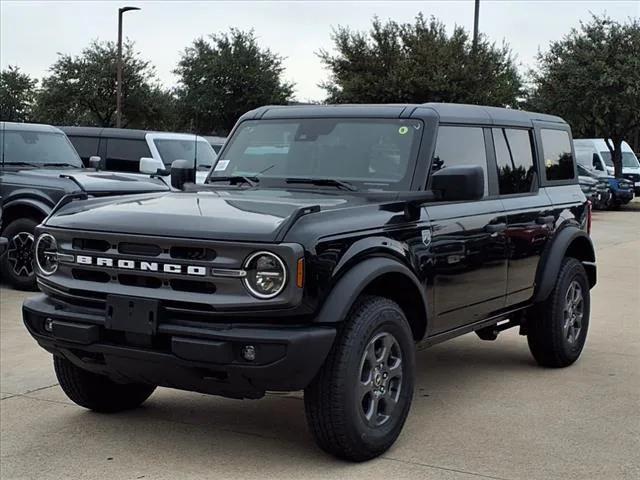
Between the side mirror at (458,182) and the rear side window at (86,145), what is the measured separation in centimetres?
1172

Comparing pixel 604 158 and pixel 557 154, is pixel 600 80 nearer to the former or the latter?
pixel 604 158

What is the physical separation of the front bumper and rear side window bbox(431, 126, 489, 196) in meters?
1.70

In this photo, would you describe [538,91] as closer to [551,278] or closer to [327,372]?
[551,278]

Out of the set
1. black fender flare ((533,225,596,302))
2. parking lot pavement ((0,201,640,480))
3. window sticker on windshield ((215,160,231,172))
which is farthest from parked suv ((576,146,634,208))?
window sticker on windshield ((215,160,231,172))

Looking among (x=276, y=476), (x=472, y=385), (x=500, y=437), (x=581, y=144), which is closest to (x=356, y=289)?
(x=276, y=476)

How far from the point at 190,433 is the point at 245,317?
116 centimetres

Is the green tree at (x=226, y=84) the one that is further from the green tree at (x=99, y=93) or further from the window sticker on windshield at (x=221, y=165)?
the window sticker on windshield at (x=221, y=165)

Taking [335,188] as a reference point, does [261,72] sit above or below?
above

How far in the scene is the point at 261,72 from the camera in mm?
39406

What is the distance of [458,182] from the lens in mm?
4859

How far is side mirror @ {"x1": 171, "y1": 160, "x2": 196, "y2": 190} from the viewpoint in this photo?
19.7ft

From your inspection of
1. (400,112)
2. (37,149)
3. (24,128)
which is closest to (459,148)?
(400,112)

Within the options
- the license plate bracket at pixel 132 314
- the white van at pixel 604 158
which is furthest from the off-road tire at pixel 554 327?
the white van at pixel 604 158

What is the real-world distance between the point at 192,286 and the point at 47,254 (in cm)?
94
